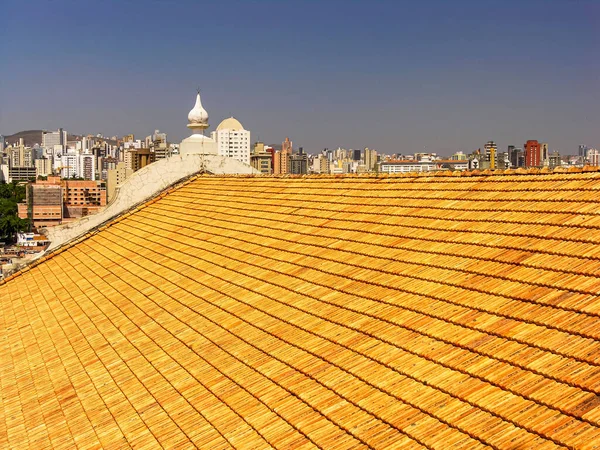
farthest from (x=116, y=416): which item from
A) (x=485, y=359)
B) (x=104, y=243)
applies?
(x=104, y=243)

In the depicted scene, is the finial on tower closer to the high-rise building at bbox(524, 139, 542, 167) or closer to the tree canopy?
the high-rise building at bbox(524, 139, 542, 167)

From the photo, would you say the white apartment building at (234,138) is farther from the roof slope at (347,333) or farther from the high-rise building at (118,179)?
the roof slope at (347,333)

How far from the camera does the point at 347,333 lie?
5.89m

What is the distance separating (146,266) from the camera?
1109cm

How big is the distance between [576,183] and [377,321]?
8.28 ft

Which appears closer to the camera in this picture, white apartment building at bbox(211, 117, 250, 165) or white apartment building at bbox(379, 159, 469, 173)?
white apartment building at bbox(379, 159, 469, 173)

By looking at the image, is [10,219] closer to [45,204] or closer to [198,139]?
[45,204]

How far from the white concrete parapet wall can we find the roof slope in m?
4.85

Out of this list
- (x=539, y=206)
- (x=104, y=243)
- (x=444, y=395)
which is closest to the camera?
(x=444, y=395)

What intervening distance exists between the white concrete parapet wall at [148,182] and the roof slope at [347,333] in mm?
4850

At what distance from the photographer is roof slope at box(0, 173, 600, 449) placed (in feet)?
14.1

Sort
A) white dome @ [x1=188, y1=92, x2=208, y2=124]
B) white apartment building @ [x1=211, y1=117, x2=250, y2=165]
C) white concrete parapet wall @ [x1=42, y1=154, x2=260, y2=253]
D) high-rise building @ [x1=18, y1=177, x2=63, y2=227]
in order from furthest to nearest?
white apartment building @ [x1=211, y1=117, x2=250, y2=165]
high-rise building @ [x1=18, y1=177, x2=63, y2=227]
white dome @ [x1=188, y1=92, x2=208, y2=124]
white concrete parapet wall @ [x1=42, y1=154, x2=260, y2=253]

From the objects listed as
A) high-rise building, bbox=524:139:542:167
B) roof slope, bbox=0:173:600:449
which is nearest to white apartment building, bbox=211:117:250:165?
high-rise building, bbox=524:139:542:167

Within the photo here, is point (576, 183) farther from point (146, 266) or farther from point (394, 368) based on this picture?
point (146, 266)
